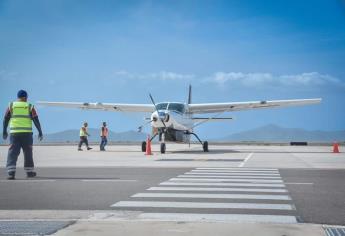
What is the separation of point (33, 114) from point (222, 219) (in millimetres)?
7197

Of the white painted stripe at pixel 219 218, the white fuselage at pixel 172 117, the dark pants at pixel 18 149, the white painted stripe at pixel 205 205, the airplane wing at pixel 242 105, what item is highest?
the airplane wing at pixel 242 105

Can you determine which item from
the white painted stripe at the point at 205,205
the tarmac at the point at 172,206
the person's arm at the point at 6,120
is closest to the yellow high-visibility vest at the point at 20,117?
the person's arm at the point at 6,120

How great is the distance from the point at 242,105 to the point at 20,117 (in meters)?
22.9

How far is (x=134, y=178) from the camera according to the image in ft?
39.0

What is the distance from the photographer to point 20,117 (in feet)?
39.9

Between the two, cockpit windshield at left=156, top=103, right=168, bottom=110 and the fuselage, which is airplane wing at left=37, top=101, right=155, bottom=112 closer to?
the fuselage

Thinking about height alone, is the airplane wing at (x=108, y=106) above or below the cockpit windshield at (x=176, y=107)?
above

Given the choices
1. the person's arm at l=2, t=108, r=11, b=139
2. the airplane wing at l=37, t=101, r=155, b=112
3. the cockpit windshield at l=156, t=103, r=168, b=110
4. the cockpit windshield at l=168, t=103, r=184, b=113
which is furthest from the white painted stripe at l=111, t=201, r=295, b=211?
the airplane wing at l=37, t=101, r=155, b=112

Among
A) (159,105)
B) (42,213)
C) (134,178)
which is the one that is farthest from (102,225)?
(159,105)

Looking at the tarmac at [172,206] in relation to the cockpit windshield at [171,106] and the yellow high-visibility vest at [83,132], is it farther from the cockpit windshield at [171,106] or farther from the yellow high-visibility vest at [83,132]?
the yellow high-visibility vest at [83,132]

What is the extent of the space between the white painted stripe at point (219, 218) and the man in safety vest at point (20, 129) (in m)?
6.11

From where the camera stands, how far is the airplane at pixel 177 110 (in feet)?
90.7

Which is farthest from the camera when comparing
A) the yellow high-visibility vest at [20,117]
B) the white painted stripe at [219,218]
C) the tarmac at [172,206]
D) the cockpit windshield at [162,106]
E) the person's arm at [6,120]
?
the cockpit windshield at [162,106]

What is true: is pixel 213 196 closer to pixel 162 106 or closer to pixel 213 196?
pixel 213 196
